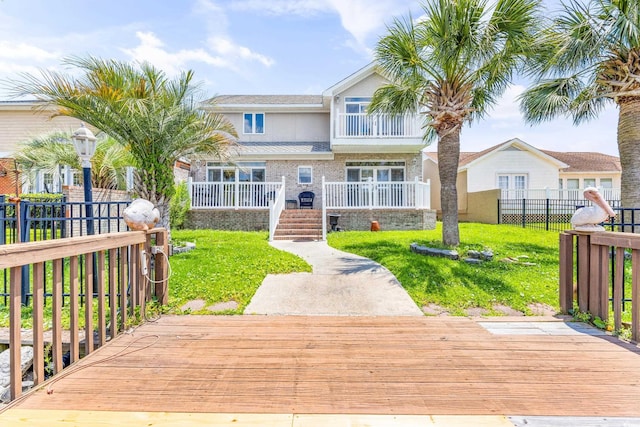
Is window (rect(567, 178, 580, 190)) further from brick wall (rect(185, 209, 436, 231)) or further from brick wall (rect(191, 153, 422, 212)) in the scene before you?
brick wall (rect(185, 209, 436, 231))

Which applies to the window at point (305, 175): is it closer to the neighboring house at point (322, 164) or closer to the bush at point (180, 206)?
the neighboring house at point (322, 164)

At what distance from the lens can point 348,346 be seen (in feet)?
10.9

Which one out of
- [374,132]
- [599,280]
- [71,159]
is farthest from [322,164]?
[599,280]

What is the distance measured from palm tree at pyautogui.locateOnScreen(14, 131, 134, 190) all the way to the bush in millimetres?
1874

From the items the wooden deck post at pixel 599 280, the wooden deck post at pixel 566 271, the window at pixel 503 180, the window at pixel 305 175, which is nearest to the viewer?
the wooden deck post at pixel 599 280

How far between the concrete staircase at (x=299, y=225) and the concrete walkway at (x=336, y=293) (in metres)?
4.17

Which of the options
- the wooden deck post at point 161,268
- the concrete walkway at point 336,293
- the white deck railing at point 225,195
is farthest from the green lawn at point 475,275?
the white deck railing at point 225,195

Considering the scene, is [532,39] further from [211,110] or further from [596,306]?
[211,110]

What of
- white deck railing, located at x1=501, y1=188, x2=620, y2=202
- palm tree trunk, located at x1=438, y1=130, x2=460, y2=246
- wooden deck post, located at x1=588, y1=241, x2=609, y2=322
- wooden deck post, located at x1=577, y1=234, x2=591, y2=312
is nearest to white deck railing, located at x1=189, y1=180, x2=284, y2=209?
palm tree trunk, located at x1=438, y1=130, x2=460, y2=246

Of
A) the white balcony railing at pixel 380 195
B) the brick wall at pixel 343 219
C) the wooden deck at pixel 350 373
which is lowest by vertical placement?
the wooden deck at pixel 350 373

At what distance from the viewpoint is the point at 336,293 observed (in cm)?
544

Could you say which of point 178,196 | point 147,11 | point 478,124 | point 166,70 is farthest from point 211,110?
point 478,124

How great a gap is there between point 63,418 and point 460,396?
279 cm

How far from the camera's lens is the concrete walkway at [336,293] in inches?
185
